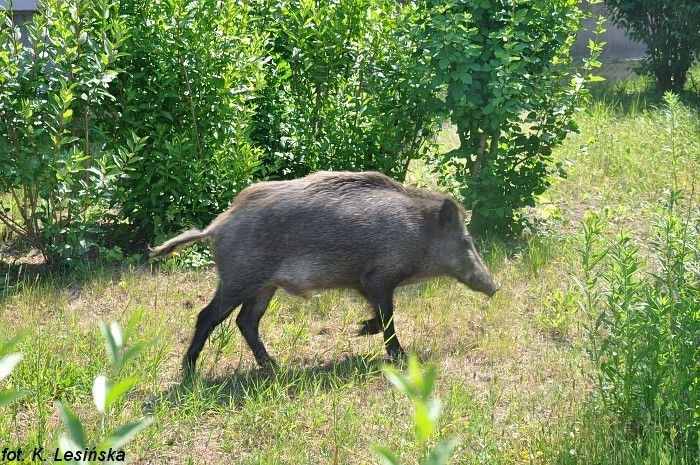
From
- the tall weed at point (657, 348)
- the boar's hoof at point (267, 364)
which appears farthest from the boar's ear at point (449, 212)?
the tall weed at point (657, 348)

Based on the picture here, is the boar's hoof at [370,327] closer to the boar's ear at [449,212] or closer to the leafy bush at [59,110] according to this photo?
the boar's ear at [449,212]

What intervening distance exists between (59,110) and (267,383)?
97.9 inches

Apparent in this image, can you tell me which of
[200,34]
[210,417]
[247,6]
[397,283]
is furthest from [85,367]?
[247,6]

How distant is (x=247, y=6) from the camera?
6680mm

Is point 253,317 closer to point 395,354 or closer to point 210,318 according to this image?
point 210,318

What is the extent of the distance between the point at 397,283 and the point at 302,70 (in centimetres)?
260

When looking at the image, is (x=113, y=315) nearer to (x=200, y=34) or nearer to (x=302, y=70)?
(x=200, y=34)

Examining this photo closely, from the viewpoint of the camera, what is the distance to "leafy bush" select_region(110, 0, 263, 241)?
252 inches

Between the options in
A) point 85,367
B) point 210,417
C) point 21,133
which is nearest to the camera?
point 210,417

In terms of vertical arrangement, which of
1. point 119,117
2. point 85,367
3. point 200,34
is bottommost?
point 85,367

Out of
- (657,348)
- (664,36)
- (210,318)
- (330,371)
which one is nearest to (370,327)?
(330,371)

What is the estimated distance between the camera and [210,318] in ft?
16.0

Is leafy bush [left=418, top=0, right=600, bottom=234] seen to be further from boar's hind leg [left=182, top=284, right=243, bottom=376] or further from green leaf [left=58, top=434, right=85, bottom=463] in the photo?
green leaf [left=58, top=434, right=85, bottom=463]

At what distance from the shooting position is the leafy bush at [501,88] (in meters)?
6.47
